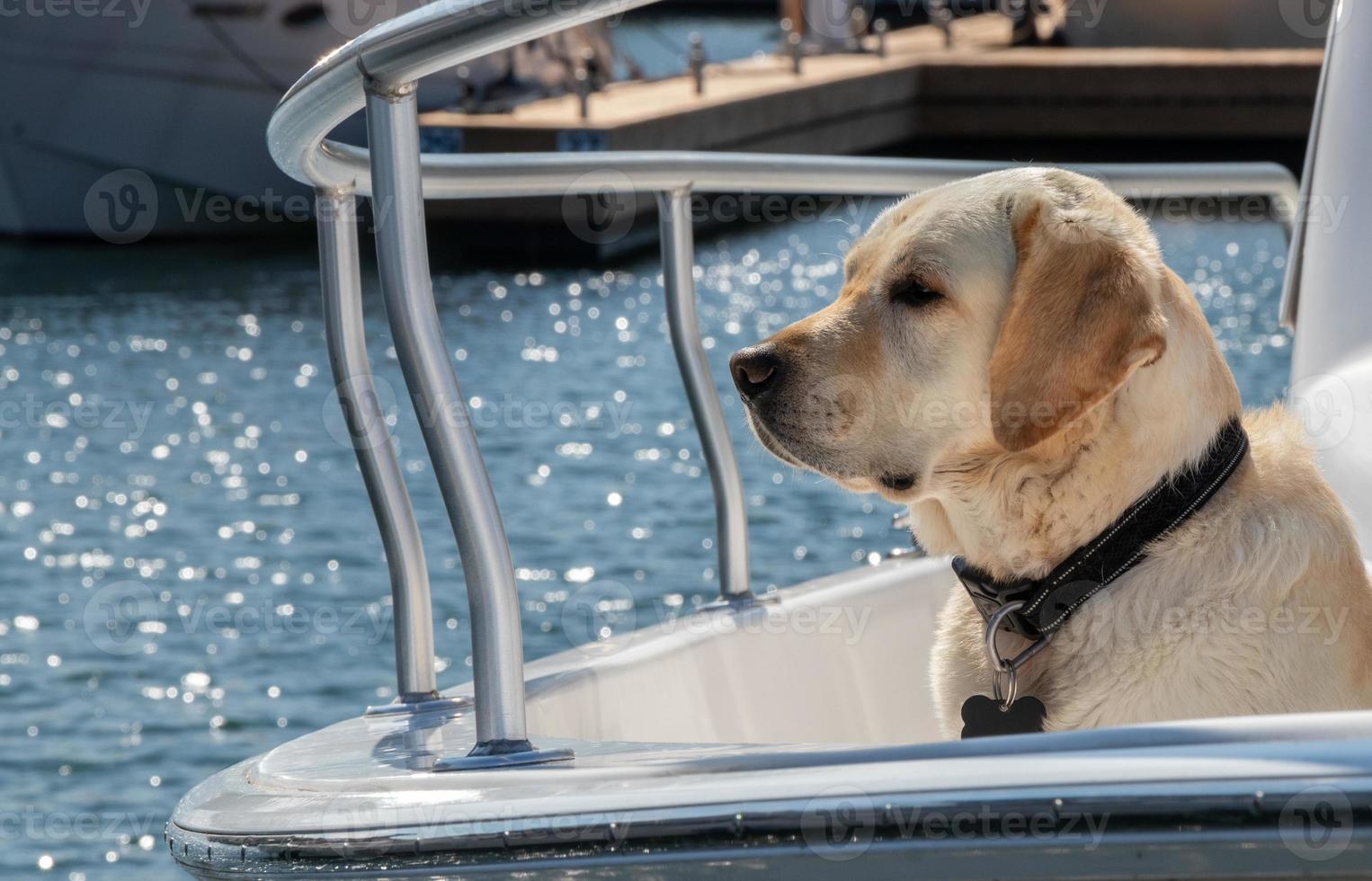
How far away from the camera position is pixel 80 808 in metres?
7.22

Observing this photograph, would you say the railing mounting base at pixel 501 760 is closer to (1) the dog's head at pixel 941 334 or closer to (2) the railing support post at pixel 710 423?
(1) the dog's head at pixel 941 334

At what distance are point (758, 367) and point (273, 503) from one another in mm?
9598

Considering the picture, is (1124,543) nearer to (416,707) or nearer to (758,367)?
(758,367)

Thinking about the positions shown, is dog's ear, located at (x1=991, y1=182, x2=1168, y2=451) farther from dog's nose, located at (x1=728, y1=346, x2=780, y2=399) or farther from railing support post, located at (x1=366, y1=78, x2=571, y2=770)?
railing support post, located at (x1=366, y1=78, x2=571, y2=770)

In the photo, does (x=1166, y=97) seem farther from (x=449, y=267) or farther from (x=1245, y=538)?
(x=1245, y=538)

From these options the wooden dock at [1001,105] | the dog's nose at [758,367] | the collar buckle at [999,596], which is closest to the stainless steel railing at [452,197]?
the dog's nose at [758,367]

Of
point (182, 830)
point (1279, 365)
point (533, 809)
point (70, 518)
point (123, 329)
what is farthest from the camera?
point (123, 329)

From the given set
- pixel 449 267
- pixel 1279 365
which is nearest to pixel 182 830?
pixel 1279 365

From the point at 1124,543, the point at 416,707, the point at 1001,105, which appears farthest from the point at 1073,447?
the point at 1001,105

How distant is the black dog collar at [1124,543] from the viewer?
2309 mm

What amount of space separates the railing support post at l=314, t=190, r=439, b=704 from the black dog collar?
85 centimetres

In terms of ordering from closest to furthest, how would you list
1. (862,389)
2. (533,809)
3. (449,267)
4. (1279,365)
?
(533,809) < (862,389) < (1279,365) < (449,267)

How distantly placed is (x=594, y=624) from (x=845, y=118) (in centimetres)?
1697

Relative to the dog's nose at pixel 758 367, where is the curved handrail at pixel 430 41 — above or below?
above
